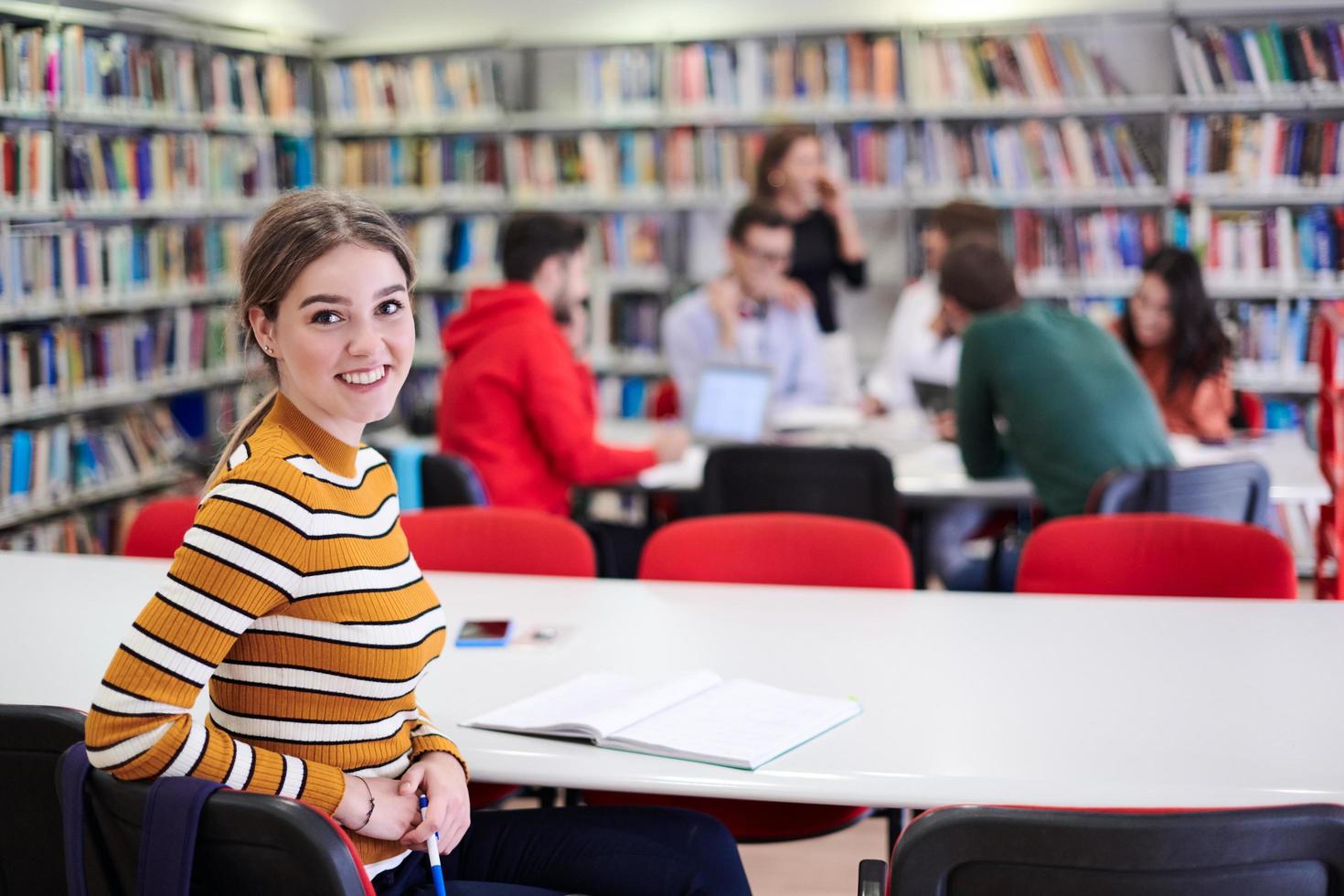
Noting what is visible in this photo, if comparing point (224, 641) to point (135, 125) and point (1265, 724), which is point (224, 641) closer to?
point (1265, 724)

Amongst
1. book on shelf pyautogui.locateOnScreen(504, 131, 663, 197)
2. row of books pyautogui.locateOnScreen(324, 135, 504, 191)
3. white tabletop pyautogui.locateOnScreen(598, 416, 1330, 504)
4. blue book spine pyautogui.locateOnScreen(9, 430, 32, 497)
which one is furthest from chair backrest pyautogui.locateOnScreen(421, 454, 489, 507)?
row of books pyautogui.locateOnScreen(324, 135, 504, 191)

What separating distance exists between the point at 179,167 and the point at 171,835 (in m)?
4.74

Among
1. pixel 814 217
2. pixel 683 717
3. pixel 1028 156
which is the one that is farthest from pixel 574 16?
pixel 683 717

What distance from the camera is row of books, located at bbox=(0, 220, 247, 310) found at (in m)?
4.61

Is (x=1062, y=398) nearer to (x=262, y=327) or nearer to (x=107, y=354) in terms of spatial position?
(x=262, y=327)

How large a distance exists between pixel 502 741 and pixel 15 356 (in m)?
3.69

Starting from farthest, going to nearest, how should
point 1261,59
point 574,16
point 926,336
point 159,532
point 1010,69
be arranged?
point 574,16 → point 1010,69 → point 1261,59 → point 926,336 → point 159,532

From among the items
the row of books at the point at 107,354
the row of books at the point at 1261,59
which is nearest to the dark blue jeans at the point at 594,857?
the row of books at the point at 107,354

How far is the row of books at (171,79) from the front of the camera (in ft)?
15.7

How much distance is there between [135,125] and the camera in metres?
5.20

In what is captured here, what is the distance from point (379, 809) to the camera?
134 cm

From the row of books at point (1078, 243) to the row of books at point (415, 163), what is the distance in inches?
91.6

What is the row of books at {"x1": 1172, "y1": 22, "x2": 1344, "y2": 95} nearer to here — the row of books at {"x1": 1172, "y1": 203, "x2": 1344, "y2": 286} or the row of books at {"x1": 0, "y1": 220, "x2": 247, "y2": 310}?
the row of books at {"x1": 1172, "y1": 203, "x2": 1344, "y2": 286}

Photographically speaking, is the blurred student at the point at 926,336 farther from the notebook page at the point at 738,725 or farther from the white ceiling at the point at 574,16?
the notebook page at the point at 738,725
